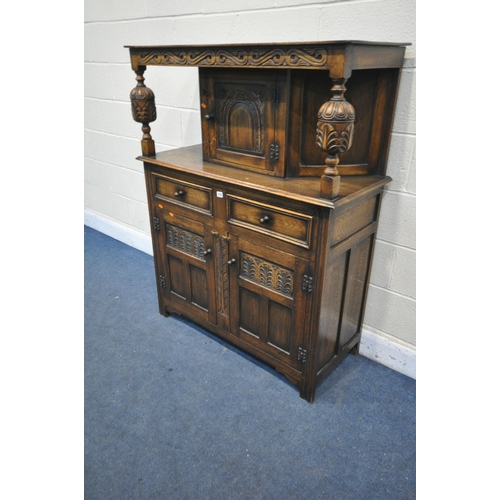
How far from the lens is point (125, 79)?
2.61 metres

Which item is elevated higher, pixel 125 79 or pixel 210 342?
pixel 125 79

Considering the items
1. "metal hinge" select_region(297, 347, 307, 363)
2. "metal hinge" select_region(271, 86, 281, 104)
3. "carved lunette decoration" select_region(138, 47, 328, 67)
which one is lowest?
"metal hinge" select_region(297, 347, 307, 363)

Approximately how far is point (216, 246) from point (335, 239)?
58 cm

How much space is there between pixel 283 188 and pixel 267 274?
1.26 feet

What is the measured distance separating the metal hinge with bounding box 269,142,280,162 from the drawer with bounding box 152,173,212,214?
1.03 ft

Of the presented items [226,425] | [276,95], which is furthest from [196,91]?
[226,425]

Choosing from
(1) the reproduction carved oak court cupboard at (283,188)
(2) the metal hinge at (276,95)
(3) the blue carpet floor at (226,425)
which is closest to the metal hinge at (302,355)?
(1) the reproduction carved oak court cupboard at (283,188)

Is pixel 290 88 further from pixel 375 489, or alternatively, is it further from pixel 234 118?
pixel 375 489

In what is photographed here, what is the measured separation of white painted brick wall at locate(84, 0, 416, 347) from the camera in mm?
1539

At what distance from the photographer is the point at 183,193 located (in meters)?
1.81

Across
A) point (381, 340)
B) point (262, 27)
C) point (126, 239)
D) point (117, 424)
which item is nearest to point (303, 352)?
point (381, 340)

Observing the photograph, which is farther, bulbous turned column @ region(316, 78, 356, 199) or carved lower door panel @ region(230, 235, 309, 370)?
carved lower door panel @ region(230, 235, 309, 370)

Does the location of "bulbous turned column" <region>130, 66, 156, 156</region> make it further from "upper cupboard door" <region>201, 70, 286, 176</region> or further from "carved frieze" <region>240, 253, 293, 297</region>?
"carved frieze" <region>240, 253, 293, 297</region>

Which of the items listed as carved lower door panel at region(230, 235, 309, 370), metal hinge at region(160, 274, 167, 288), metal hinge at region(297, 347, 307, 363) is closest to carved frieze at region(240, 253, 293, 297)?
carved lower door panel at region(230, 235, 309, 370)
